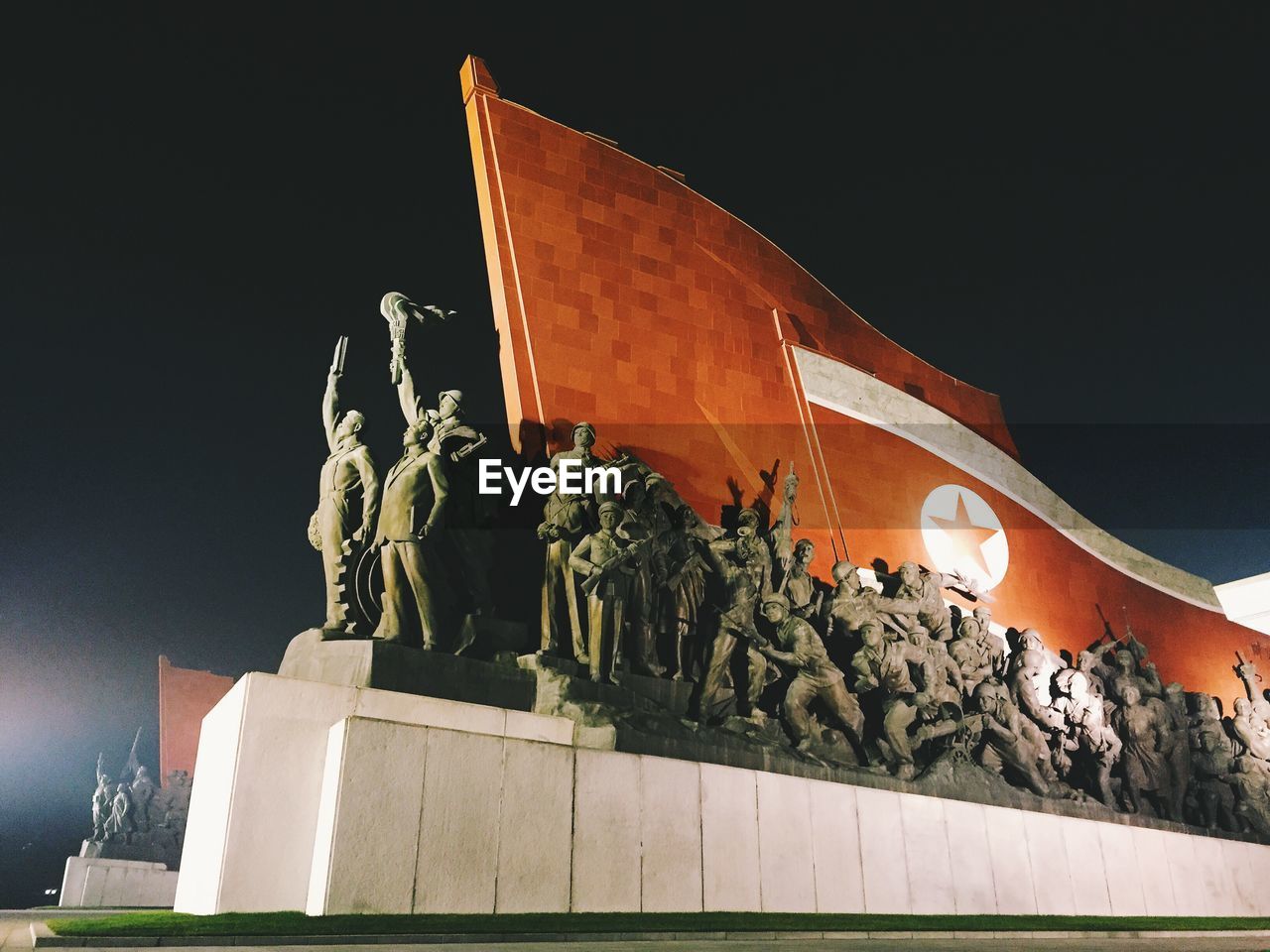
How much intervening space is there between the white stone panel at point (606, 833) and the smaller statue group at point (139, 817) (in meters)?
10.4

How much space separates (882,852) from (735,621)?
2030mm

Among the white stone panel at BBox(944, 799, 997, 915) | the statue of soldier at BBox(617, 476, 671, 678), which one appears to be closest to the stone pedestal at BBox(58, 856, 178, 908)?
the statue of soldier at BBox(617, 476, 671, 678)

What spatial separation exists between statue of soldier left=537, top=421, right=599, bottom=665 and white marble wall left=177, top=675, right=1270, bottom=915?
1136 millimetres

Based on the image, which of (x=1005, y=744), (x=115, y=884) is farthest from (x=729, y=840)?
(x=115, y=884)

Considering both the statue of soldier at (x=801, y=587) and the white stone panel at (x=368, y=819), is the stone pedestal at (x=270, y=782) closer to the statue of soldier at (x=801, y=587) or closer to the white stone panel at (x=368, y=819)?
the white stone panel at (x=368, y=819)

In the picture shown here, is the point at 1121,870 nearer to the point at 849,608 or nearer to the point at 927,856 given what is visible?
the point at 927,856

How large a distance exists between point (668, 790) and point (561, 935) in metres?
1.75

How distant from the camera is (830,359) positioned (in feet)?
40.4

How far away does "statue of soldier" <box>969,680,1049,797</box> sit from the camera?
9.28 meters

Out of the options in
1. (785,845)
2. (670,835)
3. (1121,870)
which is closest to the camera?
(670,835)

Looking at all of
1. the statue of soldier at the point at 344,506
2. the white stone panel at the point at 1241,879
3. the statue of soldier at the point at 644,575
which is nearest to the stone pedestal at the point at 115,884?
the statue of soldier at the point at 344,506

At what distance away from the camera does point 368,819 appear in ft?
17.5

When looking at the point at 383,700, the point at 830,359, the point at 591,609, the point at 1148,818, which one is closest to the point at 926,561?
the point at 830,359

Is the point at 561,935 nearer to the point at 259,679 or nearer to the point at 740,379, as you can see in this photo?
the point at 259,679
